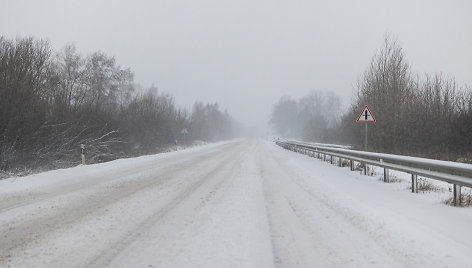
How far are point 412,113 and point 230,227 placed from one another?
1883cm

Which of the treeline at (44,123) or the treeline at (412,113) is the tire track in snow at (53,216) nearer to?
the treeline at (44,123)

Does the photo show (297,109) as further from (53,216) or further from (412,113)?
(53,216)

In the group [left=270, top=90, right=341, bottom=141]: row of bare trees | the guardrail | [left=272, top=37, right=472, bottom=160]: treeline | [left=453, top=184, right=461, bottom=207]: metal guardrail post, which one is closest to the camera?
the guardrail

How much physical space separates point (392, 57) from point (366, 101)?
3668mm

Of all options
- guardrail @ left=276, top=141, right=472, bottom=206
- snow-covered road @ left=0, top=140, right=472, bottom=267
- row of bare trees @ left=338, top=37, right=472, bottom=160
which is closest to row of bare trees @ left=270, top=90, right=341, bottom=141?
row of bare trees @ left=338, top=37, right=472, bottom=160

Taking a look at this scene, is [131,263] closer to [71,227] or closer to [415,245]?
[71,227]

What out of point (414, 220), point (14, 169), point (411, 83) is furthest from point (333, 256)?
point (411, 83)

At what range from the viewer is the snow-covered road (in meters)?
3.26

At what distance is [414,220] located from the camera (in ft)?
15.3

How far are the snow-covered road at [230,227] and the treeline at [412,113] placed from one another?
43.0ft

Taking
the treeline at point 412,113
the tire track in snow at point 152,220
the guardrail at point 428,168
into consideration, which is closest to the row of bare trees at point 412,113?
the treeline at point 412,113

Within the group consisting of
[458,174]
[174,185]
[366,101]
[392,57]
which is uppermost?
[392,57]

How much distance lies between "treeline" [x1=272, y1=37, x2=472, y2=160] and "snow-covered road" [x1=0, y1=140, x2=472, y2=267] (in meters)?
13.1

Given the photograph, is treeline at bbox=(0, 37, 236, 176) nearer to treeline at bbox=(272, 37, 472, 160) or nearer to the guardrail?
the guardrail
